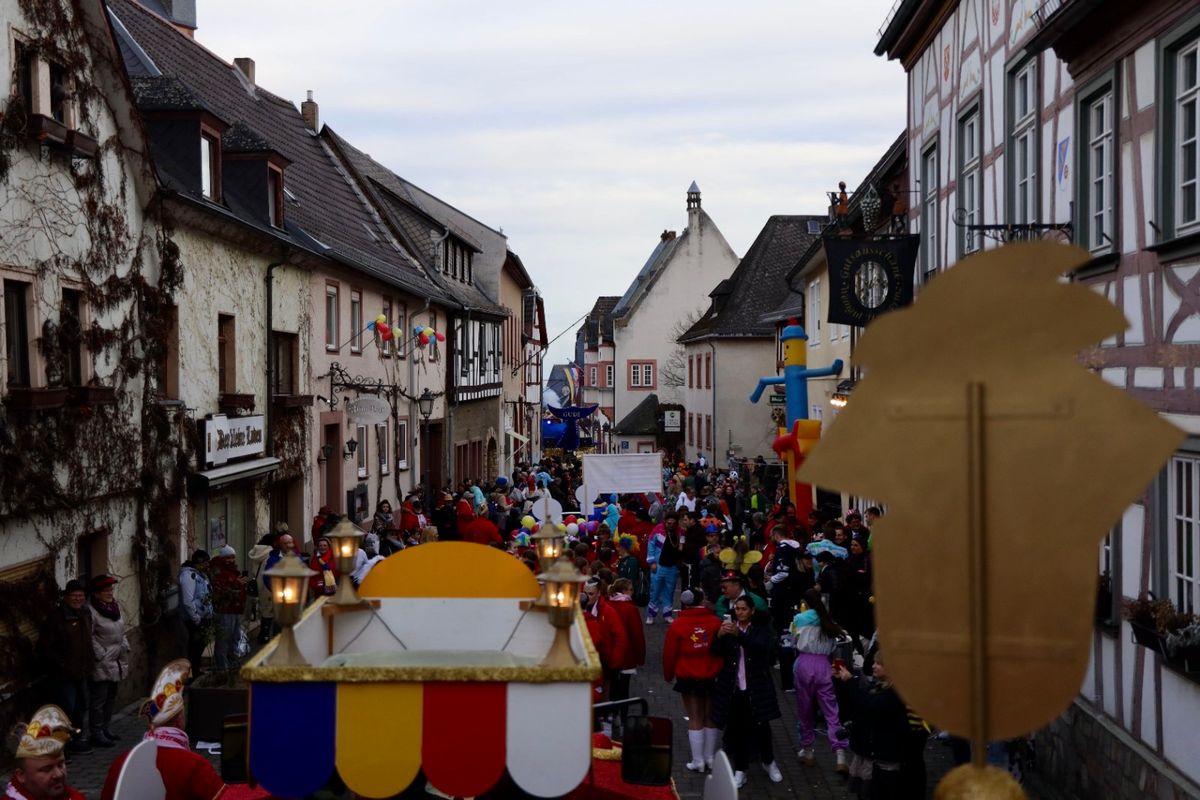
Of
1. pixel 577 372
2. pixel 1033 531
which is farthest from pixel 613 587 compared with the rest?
pixel 577 372

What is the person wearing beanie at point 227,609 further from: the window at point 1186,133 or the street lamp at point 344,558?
the window at point 1186,133

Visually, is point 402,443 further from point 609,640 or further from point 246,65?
point 609,640

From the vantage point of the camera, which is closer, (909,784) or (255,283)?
(909,784)

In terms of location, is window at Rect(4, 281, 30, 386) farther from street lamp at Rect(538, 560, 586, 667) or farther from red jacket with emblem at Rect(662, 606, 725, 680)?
street lamp at Rect(538, 560, 586, 667)

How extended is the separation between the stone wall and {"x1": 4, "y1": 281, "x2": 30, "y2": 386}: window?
989cm

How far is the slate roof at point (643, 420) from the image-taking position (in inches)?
2778

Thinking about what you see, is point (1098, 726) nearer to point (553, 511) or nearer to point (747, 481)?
point (553, 511)

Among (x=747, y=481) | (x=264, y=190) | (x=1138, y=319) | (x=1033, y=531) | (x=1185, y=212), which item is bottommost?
(x=747, y=481)

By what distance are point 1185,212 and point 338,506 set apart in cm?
1934

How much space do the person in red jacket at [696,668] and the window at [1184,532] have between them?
12.3 feet

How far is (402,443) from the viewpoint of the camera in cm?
3225

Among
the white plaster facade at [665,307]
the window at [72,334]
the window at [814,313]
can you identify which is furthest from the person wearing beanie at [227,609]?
the white plaster facade at [665,307]

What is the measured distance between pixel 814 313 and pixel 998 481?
31713 mm

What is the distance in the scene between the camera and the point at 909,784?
959 cm
